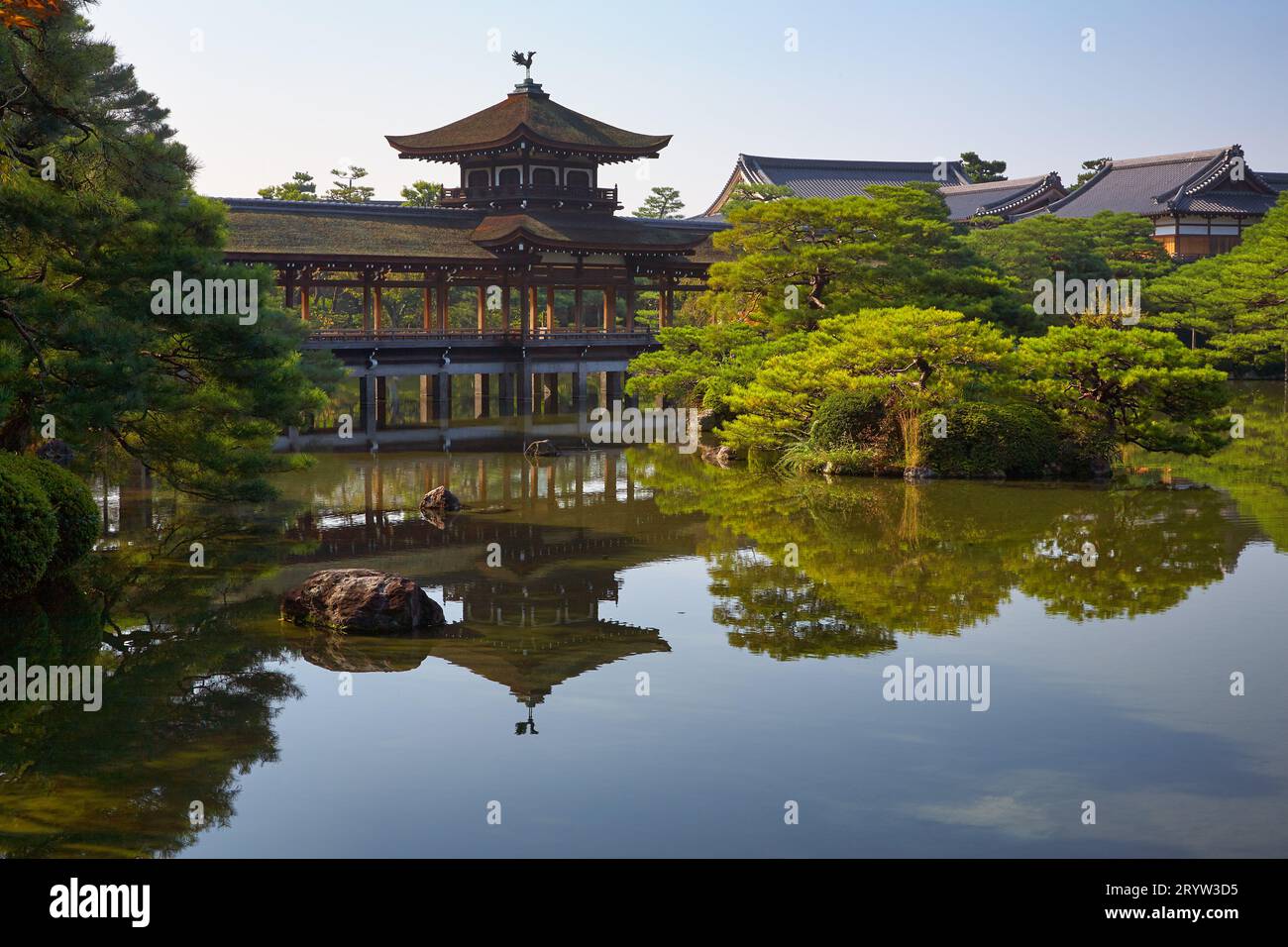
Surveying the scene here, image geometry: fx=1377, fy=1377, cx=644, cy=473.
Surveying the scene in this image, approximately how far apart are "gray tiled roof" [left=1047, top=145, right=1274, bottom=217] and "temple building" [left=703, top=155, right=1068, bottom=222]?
105 cm

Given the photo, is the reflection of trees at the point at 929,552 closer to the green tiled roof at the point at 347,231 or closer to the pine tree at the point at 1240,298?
the green tiled roof at the point at 347,231

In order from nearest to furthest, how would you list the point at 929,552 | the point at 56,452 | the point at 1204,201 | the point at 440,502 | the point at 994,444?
the point at 929,552
the point at 440,502
the point at 56,452
the point at 994,444
the point at 1204,201

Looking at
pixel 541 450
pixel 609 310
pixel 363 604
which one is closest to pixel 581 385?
pixel 609 310

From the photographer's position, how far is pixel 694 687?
1057 cm

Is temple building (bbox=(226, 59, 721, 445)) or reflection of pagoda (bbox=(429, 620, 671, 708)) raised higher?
temple building (bbox=(226, 59, 721, 445))

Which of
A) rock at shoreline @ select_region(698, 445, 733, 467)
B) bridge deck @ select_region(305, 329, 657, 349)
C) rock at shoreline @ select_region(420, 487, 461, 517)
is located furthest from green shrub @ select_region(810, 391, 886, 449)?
bridge deck @ select_region(305, 329, 657, 349)

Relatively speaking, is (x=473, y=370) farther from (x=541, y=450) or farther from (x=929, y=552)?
(x=929, y=552)

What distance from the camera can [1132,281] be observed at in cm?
4131

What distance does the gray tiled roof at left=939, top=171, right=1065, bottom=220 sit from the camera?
54719mm

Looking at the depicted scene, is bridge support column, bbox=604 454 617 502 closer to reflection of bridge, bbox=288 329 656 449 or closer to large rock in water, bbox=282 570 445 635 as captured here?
reflection of bridge, bbox=288 329 656 449

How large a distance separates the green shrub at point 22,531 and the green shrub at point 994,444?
14.2 metres

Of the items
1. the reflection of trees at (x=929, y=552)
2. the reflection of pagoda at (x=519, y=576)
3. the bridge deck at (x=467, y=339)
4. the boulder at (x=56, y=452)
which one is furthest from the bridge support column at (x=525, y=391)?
the boulder at (x=56, y=452)

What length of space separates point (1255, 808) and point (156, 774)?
657 cm

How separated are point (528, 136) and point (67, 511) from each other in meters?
25.4
